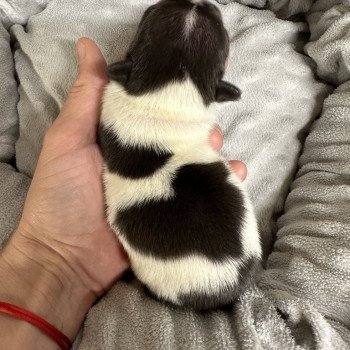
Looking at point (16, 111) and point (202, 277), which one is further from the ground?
point (16, 111)

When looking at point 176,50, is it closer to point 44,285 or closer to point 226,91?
point 226,91

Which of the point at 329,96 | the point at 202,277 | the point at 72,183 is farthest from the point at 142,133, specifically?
the point at 329,96

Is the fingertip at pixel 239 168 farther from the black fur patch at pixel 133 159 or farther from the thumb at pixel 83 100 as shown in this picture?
the thumb at pixel 83 100

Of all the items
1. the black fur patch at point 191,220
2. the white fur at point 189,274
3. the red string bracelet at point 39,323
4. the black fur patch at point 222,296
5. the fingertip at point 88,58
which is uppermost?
the fingertip at point 88,58

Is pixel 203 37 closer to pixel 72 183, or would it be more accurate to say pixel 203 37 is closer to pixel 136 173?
pixel 136 173

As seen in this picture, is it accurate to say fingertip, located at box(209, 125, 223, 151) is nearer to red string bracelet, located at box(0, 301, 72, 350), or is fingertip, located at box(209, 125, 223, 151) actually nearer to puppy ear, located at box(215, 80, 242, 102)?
puppy ear, located at box(215, 80, 242, 102)

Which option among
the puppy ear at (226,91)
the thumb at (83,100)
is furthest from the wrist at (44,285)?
the puppy ear at (226,91)

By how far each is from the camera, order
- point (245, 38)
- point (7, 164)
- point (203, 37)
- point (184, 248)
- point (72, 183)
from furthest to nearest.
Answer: point (245, 38), point (7, 164), point (72, 183), point (203, 37), point (184, 248)
